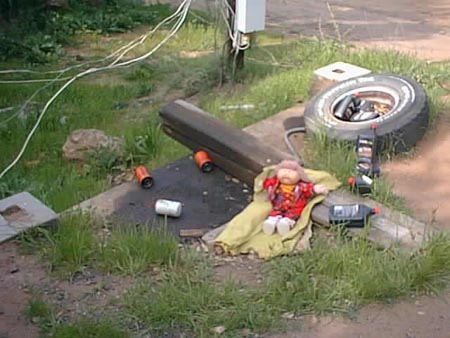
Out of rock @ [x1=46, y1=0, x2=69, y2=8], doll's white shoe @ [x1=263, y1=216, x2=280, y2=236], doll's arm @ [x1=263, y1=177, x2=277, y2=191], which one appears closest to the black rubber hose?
doll's arm @ [x1=263, y1=177, x2=277, y2=191]

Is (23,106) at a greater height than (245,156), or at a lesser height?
lesser

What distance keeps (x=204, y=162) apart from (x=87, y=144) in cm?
103

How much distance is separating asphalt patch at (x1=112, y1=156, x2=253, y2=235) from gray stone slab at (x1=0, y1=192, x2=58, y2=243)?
420mm

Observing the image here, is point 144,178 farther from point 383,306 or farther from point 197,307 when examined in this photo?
point 383,306

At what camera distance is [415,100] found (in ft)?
17.2

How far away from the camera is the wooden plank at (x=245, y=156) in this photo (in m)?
4.03

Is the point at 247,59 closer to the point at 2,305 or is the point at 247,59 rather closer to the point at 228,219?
the point at 228,219

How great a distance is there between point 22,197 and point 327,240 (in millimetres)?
1651

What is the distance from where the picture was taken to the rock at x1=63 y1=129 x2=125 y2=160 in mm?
5633

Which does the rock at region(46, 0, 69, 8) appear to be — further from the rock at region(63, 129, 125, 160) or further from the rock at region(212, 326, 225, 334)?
the rock at region(212, 326, 225, 334)

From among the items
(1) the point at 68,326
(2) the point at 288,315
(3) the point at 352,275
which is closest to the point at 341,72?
(3) the point at 352,275

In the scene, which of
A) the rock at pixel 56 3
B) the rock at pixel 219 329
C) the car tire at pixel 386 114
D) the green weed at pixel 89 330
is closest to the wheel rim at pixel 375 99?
the car tire at pixel 386 114

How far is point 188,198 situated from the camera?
479 centimetres

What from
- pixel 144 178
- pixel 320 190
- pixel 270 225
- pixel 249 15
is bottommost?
pixel 144 178
